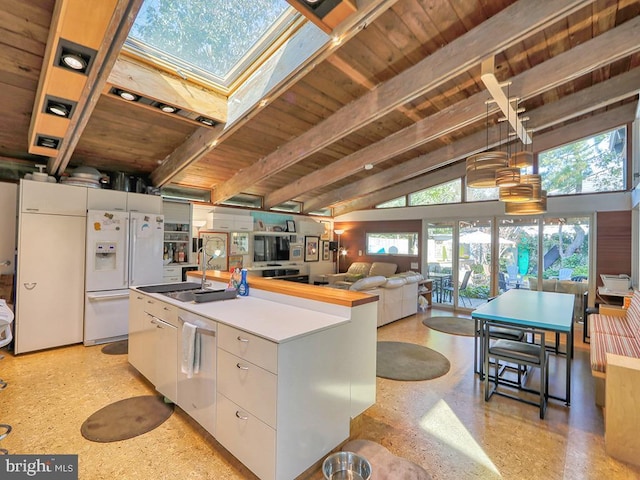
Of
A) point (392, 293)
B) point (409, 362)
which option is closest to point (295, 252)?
point (392, 293)

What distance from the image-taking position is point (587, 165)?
18.1ft

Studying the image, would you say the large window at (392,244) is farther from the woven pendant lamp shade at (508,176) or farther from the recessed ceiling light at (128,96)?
the recessed ceiling light at (128,96)

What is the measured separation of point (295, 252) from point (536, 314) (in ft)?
19.0

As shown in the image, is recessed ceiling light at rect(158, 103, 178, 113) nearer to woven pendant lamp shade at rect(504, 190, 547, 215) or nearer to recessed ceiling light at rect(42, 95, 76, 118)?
recessed ceiling light at rect(42, 95, 76, 118)

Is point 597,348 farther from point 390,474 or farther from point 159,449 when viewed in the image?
point 159,449

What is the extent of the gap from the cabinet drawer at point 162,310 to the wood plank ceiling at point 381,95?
184 cm

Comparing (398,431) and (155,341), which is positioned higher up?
(155,341)

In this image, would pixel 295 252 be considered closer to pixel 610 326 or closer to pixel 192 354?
pixel 192 354

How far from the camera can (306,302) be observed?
2.39 m

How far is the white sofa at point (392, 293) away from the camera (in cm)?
489

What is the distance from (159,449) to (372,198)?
7.14 metres

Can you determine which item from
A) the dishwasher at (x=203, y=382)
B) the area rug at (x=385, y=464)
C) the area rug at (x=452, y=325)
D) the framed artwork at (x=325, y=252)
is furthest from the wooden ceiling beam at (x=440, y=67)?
the framed artwork at (x=325, y=252)

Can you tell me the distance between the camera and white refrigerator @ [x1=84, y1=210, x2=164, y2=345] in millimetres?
4055

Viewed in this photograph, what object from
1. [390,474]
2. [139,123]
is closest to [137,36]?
[139,123]
